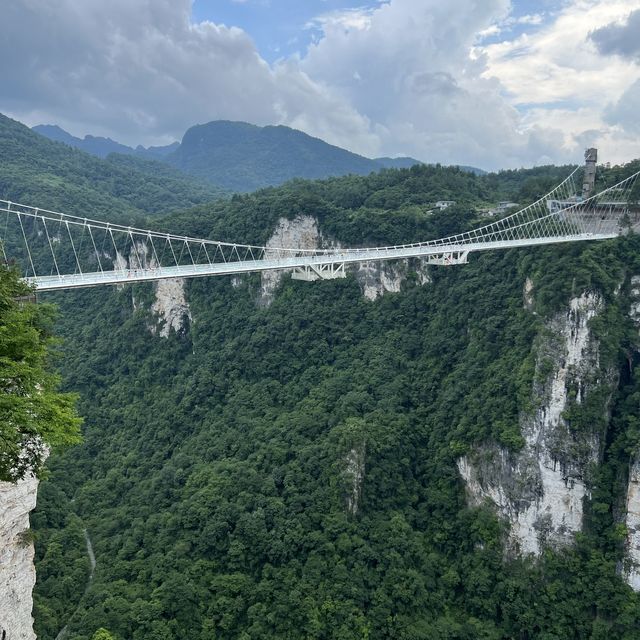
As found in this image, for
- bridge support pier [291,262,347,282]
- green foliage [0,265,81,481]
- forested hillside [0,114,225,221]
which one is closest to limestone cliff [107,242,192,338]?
bridge support pier [291,262,347,282]

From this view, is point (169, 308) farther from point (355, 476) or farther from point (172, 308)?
point (355, 476)

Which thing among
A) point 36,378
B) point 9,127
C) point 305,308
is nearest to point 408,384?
point 305,308

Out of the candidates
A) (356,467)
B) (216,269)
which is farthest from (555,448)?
(216,269)

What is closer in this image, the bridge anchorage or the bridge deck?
the bridge deck

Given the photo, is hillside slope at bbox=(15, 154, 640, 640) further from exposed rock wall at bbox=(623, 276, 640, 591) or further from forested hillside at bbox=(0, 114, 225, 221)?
forested hillside at bbox=(0, 114, 225, 221)

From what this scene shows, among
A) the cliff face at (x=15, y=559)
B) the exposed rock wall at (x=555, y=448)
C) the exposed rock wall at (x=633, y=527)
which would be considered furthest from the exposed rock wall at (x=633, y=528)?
the cliff face at (x=15, y=559)

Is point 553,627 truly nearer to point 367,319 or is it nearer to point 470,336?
point 470,336
